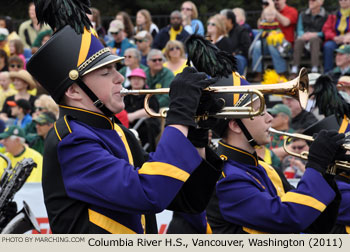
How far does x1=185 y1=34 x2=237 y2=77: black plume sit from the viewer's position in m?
4.54

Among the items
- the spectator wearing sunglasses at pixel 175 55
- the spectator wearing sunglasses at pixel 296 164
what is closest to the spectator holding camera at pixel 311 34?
the spectator wearing sunglasses at pixel 175 55

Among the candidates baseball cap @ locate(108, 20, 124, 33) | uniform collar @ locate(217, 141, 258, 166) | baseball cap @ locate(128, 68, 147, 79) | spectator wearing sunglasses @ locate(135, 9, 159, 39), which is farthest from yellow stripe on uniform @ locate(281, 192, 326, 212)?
spectator wearing sunglasses @ locate(135, 9, 159, 39)

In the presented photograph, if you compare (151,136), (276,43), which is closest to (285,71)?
(276,43)

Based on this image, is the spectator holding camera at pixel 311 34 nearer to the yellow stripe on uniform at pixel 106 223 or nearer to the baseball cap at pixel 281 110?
the baseball cap at pixel 281 110

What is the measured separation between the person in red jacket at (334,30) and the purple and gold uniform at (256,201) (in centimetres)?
820

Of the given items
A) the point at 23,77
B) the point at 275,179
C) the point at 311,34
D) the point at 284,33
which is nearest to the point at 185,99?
the point at 275,179

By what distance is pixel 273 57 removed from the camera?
1338 centimetres

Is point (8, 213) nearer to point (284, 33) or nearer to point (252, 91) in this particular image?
point (252, 91)

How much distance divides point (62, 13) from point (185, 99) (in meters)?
0.83

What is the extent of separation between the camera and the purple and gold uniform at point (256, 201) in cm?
430

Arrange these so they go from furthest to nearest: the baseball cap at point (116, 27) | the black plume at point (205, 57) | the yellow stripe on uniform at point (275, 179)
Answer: the baseball cap at point (116, 27) < the yellow stripe on uniform at point (275, 179) < the black plume at point (205, 57)

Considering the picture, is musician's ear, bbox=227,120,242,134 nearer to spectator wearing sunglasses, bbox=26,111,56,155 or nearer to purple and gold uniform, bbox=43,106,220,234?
purple and gold uniform, bbox=43,106,220,234

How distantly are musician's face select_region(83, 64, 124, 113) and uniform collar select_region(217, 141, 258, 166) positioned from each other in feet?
3.63

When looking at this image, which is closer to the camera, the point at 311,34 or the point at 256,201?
the point at 256,201
